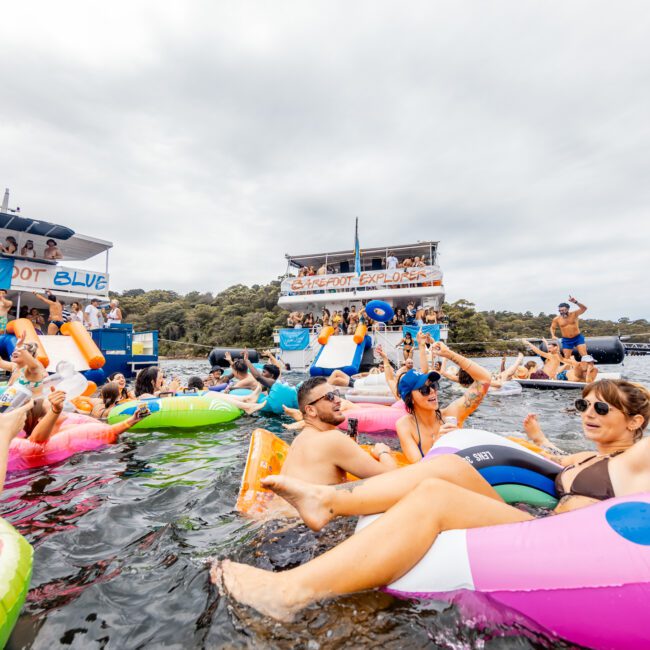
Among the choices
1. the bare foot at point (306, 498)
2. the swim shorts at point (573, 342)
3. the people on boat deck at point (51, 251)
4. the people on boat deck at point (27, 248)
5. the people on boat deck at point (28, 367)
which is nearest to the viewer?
the bare foot at point (306, 498)

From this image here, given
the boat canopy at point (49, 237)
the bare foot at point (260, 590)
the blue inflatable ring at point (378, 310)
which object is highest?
the boat canopy at point (49, 237)

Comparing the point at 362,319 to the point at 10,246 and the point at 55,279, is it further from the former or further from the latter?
the point at 10,246

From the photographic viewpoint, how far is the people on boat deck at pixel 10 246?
40.7 ft

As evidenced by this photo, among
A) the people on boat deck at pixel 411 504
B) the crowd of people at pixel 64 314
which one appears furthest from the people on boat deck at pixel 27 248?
the people on boat deck at pixel 411 504

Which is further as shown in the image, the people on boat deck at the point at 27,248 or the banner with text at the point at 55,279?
the people on boat deck at the point at 27,248

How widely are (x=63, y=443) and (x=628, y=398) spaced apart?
5435 mm

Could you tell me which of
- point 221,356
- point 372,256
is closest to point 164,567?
point 221,356

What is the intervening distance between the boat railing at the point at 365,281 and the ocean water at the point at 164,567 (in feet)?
52.3

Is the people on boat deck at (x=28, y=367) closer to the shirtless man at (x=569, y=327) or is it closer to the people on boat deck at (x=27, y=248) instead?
the people on boat deck at (x=27, y=248)

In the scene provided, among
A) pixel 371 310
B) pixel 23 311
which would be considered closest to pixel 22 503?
pixel 371 310

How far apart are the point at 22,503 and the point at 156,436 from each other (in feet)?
8.44

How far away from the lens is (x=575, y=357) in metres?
12.6

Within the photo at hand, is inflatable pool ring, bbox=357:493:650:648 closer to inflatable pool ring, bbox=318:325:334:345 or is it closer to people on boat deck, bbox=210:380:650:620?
people on boat deck, bbox=210:380:650:620

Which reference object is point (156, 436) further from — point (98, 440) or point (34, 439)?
point (34, 439)
